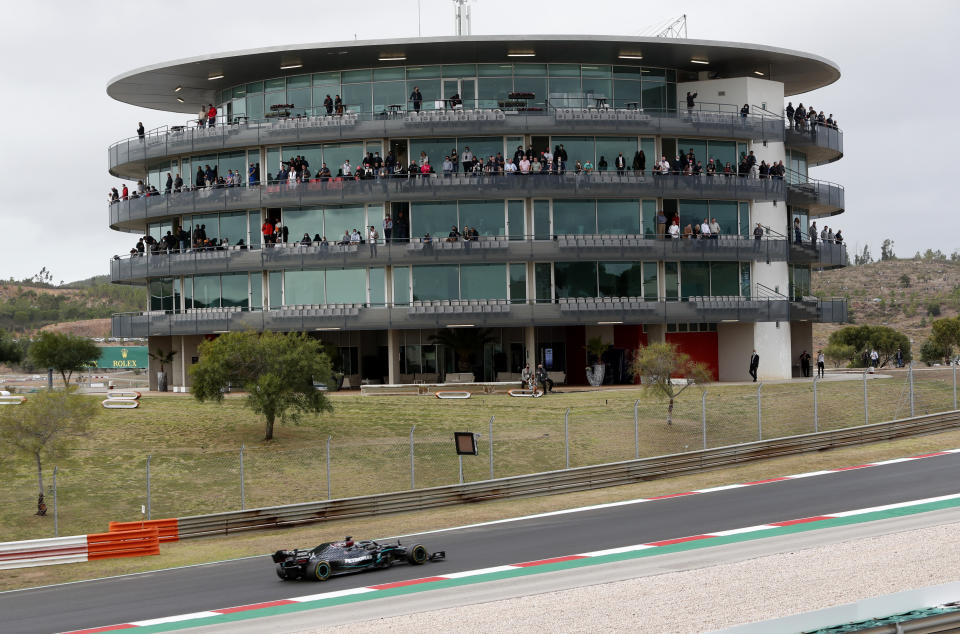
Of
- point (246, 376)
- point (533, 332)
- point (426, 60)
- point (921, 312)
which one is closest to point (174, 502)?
point (246, 376)

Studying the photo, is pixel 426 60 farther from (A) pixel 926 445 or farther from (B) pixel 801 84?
(A) pixel 926 445

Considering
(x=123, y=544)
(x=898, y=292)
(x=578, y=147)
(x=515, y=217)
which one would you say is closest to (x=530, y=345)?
(x=515, y=217)

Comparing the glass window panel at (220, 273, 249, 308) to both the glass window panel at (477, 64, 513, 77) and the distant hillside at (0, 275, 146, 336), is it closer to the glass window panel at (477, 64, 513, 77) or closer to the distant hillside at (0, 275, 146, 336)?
the glass window panel at (477, 64, 513, 77)

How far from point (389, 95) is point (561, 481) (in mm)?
34459

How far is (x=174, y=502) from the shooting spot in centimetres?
3481

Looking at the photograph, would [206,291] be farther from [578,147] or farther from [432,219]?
[578,147]

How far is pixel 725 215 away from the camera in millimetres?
64250

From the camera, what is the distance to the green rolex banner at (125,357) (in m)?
99.1

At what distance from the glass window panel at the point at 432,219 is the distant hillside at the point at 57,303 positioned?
109732mm

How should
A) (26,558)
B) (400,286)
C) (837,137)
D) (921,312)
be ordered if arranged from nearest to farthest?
(26,558) < (400,286) < (837,137) < (921,312)

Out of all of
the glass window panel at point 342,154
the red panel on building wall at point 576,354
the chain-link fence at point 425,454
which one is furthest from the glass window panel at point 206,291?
the chain-link fence at point 425,454

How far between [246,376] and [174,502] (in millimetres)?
10437

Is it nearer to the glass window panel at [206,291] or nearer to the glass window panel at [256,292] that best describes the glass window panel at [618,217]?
the glass window panel at [256,292]

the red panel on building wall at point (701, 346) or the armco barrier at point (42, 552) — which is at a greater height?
the red panel on building wall at point (701, 346)
